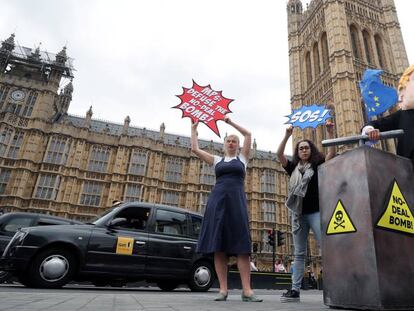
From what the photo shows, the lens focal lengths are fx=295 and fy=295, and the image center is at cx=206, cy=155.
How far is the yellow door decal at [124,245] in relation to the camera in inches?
211

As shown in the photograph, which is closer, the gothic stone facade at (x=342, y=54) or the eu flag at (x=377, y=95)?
the eu flag at (x=377, y=95)

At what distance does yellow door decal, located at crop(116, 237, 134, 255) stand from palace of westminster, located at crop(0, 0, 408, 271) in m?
15.9

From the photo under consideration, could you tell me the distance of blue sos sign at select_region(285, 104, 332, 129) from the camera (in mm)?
5566

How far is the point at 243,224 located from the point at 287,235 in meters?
30.2

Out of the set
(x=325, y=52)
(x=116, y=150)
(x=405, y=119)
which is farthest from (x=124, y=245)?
(x=325, y=52)

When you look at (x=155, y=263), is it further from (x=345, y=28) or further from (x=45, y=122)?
(x=345, y=28)

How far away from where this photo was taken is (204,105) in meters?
5.31

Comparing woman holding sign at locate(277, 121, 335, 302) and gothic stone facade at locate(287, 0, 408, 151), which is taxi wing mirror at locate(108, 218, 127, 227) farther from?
gothic stone facade at locate(287, 0, 408, 151)

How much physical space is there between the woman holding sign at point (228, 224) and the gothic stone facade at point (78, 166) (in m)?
23.8

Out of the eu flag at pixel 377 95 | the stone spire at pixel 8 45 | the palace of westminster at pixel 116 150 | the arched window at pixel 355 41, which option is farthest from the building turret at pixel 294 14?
the eu flag at pixel 377 95

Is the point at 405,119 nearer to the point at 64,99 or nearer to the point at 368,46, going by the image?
the point at 64,99

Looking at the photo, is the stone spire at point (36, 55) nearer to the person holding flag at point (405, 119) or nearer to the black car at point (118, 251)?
the black car at point (118, 251)

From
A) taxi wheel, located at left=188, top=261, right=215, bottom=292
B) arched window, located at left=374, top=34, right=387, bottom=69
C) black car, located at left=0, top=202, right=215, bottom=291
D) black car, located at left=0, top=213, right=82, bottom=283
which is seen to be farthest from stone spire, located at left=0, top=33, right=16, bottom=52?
arched window, located at left=374, top=34, right=387, bottom=69

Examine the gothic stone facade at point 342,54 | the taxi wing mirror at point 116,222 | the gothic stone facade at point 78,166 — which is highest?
the gothic stone facade at point 342,54
